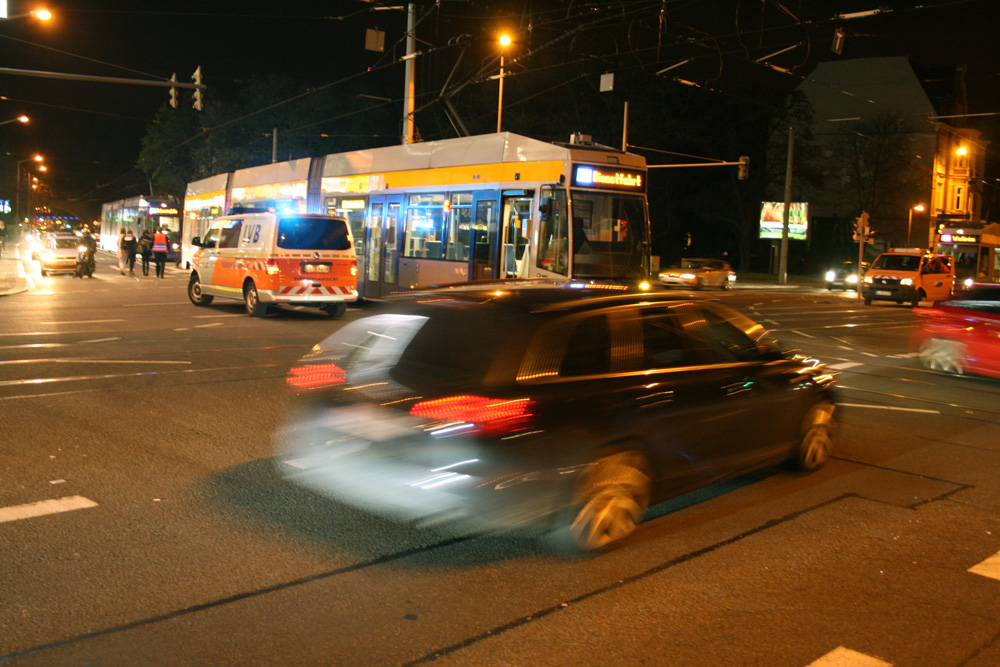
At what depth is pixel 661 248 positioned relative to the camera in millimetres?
64938

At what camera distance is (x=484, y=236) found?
1719 cm

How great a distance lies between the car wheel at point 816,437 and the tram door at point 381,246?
14361 millimetres

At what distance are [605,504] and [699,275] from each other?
36.4m

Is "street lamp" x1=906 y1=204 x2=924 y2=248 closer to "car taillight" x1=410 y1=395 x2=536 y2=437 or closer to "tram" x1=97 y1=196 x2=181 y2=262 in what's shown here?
"tram" x1=97 y1=196 x2=181 y2=262

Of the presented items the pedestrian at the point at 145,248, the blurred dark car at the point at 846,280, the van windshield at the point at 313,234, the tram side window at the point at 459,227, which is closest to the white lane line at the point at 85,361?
the van windshield at the point at 313,234

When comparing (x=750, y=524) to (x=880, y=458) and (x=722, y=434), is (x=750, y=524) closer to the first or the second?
(x=722, y=434)

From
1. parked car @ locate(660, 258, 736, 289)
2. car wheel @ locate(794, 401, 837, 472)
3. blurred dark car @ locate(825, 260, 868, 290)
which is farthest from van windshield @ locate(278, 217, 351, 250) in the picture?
blurred dark car @ locate(825, 260, 868, 290)

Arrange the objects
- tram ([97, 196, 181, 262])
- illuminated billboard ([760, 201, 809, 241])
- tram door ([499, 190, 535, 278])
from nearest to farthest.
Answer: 1. tram door ([499, 190, 535, 278])
2. tram ([97, 196, 181, 262])
3. illuminated billboard ([760, 201, 809, 241])

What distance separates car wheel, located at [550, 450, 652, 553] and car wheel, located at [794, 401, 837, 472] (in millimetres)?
2095

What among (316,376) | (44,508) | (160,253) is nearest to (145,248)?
(160,253)

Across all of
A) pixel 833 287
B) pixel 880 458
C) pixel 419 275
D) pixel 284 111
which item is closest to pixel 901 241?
pixel 833 287

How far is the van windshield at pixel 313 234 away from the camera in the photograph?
1694 cm

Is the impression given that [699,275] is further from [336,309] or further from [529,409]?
[529,409]

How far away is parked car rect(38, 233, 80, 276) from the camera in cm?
3378
